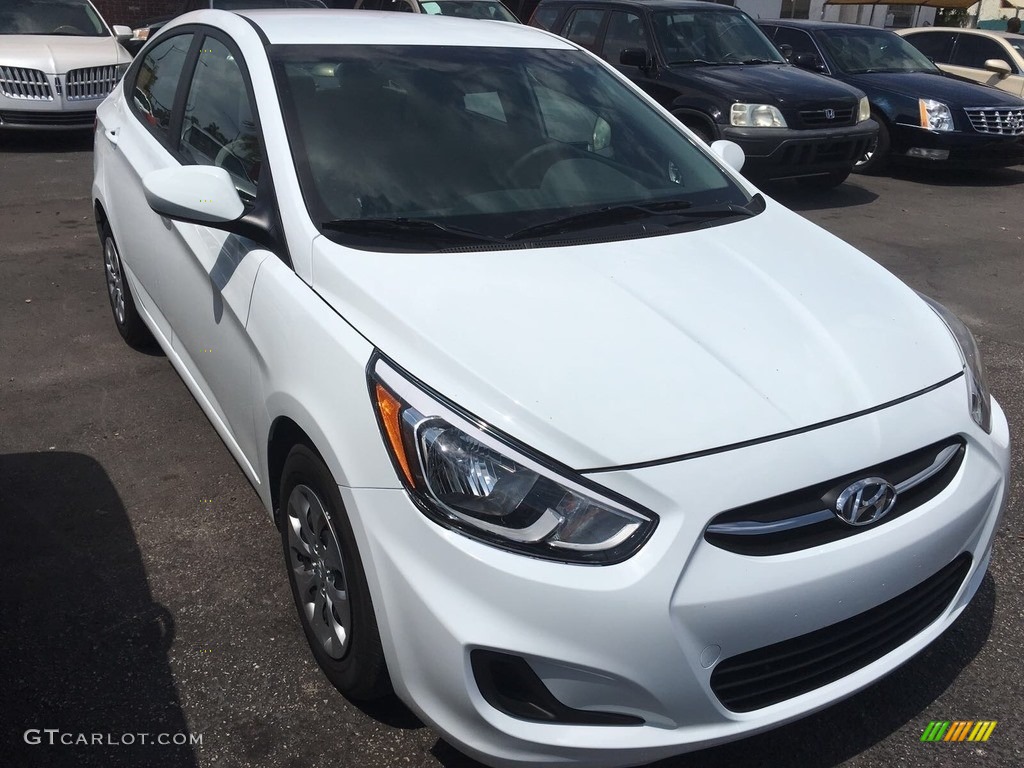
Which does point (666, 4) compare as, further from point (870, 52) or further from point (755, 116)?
point (870, 52)

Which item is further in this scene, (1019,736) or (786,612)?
(1019,736)

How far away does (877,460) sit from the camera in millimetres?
2115

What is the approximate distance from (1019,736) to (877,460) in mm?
966

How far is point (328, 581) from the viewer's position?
2.42 meters

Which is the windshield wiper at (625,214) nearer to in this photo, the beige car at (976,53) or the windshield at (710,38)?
the windshield at (710,38)

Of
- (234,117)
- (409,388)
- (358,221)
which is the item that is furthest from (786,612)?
(234,117)

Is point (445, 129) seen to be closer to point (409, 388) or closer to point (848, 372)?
point (409, 388)

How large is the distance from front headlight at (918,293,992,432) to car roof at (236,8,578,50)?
180 centimetres

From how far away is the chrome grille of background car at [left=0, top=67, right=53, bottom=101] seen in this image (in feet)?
29.9

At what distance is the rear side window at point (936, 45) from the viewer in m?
12.9

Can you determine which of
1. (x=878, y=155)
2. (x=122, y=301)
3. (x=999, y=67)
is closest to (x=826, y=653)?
(x=122, y=301)

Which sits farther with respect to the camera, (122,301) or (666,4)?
(666,4)

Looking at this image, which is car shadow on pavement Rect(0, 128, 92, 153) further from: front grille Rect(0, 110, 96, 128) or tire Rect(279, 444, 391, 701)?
tire Rect(279, 444, 391, 701)

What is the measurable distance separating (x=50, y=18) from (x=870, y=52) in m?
9.02
